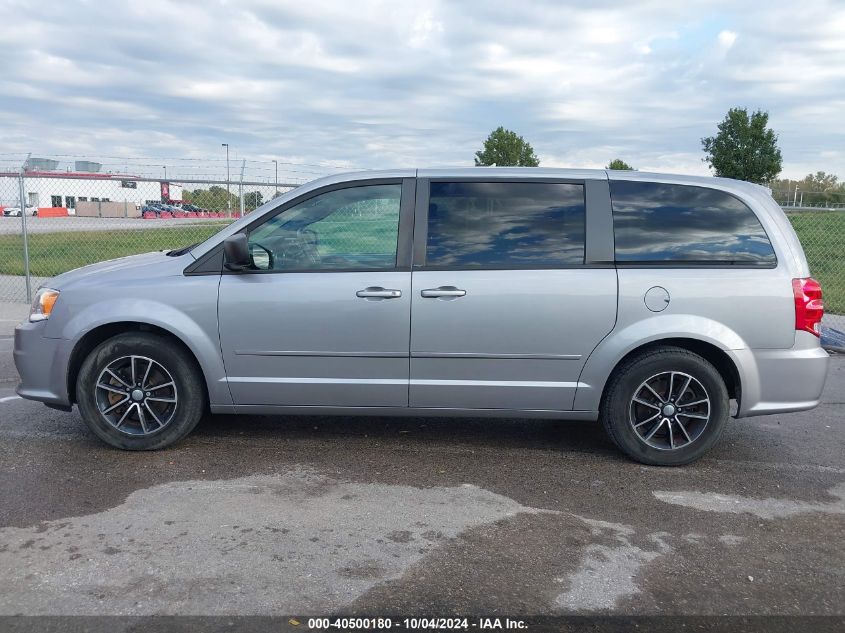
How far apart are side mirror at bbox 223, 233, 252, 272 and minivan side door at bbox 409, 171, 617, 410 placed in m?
1.04

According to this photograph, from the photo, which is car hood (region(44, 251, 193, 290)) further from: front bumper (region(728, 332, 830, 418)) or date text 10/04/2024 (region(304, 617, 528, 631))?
front bumper (region(728, 332, 830, 418))

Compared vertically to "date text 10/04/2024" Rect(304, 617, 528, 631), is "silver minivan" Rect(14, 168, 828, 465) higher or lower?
higher

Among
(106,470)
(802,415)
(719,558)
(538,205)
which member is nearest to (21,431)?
(106,470)

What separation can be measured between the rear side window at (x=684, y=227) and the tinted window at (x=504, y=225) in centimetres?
29

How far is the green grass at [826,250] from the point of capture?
38.2 feet

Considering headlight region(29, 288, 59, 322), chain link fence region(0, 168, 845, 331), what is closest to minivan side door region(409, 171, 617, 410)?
headlight region(29, 288, 59, 322)

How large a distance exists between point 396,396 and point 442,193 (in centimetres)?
132

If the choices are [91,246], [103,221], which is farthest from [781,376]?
[91,246]

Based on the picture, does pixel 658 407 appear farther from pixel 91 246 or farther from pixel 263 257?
pixel 91 246

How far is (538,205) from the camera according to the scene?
4629 millimetres

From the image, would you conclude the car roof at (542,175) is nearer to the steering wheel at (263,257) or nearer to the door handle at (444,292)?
the steering wheel at (263,257)

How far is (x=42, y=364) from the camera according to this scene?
184 inches

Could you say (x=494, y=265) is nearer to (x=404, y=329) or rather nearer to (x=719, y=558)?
(x=404, y=329)

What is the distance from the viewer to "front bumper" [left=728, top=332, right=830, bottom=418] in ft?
14.6
